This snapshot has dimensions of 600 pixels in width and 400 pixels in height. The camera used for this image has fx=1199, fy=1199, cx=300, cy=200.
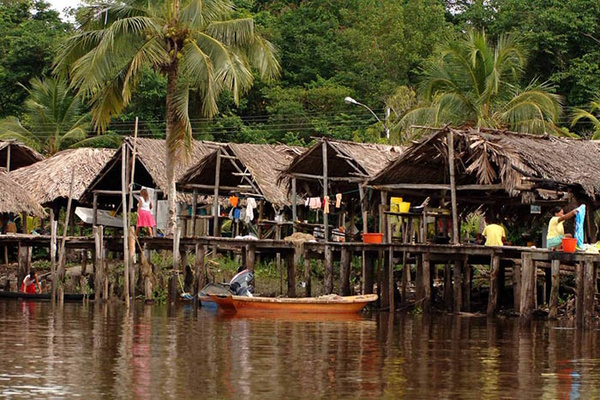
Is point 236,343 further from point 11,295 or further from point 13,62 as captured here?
point 13,62

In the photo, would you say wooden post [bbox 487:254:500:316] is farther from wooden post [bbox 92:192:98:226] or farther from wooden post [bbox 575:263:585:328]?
wooden post [bbox 92:192:98:226]

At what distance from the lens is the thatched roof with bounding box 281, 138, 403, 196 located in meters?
28.7

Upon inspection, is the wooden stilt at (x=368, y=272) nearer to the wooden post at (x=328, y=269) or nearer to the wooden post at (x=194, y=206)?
the wooden post at (x=328, y=269)

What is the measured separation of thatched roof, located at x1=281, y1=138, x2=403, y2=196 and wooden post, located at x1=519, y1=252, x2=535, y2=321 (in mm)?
6776

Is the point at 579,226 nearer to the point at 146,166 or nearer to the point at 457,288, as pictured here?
the point at 457,288

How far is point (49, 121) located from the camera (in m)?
42.6

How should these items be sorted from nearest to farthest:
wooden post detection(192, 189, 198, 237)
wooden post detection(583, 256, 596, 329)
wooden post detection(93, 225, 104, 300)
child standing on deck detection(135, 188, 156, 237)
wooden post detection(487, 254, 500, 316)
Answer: wooden post detection(583, 256, 596, 329) → wooden post detection(487, 254, 500, 316) → wooden post detection(93, 225, 104, 300) → child standing on deck detection(135, 188, 156, 237) → wooden post detection(192, 189, 198, 237)

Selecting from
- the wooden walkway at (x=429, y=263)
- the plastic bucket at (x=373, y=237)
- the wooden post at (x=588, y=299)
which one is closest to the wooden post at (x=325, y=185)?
the wooden walkway at (x=429, y=263)

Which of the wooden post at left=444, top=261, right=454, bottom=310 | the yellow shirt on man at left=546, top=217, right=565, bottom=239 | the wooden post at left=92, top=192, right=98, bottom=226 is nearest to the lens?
the yellow shirt on man at left=546, top=217, right=565, bottom=239

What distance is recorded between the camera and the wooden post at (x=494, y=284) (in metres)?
23.8

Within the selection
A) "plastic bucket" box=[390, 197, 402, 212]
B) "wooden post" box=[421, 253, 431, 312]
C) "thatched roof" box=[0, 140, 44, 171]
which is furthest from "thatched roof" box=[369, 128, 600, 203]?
"thatched roof" box=[0, 140, 44, 171]

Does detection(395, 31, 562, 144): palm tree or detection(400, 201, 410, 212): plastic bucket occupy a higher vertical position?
detection(395, 31, 562, 144): palm tree

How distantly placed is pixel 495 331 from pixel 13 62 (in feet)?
96.0

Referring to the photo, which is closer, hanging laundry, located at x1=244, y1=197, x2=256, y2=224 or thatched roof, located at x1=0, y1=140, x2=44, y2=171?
hanging laundry, located at x1=244, y1=197, x2=256, y2=224
